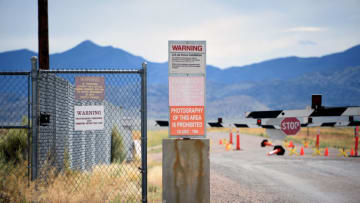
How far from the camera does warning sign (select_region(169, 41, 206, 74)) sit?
7312 millimetres

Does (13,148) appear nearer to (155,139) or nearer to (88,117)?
(88,117)

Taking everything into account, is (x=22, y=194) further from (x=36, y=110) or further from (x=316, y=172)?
(x=316, y=172)

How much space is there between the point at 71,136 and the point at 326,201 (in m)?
6.31

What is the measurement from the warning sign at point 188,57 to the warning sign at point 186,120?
668 mm

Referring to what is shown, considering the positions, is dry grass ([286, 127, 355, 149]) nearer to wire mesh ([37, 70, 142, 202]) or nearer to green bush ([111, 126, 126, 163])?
green bush ([111, 126, 126, 163])

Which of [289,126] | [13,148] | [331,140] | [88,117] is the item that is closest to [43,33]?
[13,148]

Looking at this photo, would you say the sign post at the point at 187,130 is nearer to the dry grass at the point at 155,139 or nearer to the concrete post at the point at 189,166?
the concrete post at the point at 189,166

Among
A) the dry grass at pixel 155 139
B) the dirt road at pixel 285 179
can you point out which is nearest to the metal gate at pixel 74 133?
the dirt road at pixel 285 179

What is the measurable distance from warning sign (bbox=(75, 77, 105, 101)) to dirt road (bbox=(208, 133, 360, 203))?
346cm

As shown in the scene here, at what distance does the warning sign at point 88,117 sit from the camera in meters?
7.92

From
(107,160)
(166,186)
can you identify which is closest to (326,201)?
(166,186)

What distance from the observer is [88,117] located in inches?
313

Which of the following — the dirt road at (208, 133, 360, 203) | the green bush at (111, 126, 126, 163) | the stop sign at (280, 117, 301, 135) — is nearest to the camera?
the dirt road at (208, 133, 360, 203)

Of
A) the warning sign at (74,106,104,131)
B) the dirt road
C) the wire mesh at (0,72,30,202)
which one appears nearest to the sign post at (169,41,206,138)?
the warning sign at (74,106,104,131)
